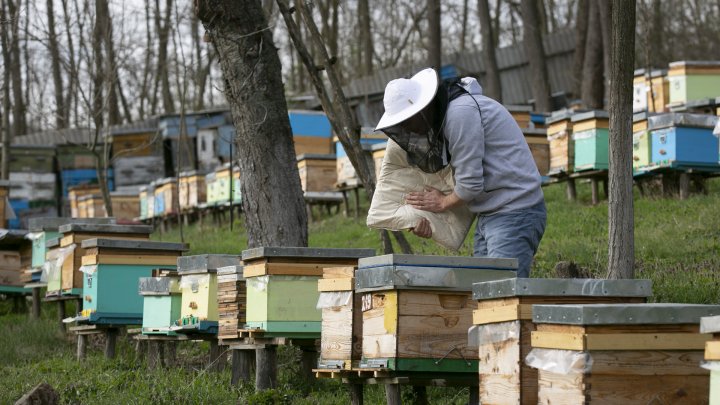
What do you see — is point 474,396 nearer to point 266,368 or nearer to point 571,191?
point 266,368

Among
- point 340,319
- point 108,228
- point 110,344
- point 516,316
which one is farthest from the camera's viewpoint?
point 108,228

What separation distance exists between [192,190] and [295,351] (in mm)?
13176

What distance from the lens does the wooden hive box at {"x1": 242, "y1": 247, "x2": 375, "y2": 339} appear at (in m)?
7.74

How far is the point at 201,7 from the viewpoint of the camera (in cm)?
1037

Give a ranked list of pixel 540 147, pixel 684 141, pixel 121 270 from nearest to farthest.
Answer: pixel 121 270 → pixel 684 141 → pixel 540 147

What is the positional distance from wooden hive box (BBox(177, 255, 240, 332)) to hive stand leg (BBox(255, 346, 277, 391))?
88 centimetres

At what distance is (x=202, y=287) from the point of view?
9.07 m

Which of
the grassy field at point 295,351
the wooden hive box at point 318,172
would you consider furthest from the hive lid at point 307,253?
the wooden hive box at point 318,172

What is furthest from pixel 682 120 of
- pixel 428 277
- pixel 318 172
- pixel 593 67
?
pixel 593 67

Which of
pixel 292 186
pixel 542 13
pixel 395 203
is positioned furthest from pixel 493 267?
pixel 542 13

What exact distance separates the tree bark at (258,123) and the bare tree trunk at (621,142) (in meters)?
3.41

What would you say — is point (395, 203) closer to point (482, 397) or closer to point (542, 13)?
point (482, 397)

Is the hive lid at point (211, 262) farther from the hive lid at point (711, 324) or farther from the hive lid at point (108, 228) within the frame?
the hive lid at point (711, 324)

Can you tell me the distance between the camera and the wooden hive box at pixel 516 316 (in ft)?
16.9
